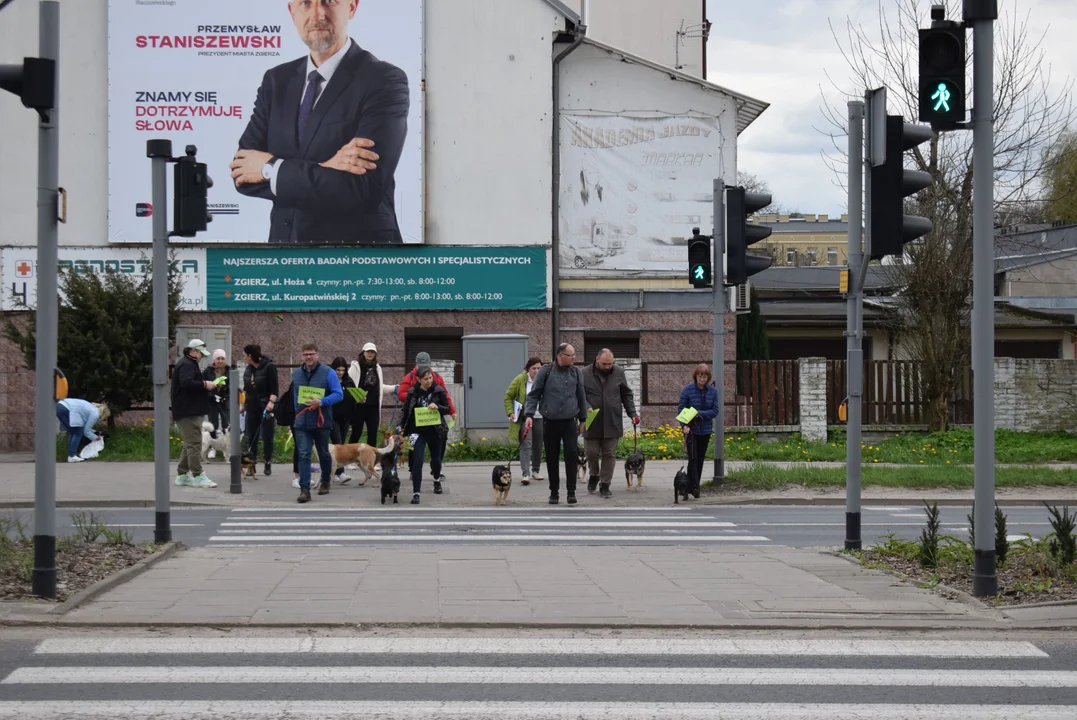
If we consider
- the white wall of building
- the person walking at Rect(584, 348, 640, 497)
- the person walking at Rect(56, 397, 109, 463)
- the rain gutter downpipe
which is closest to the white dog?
the person walking at Rect(56, 397, 109, 463)

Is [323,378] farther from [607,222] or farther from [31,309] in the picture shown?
[607,222]

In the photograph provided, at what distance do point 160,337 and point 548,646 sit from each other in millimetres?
6310

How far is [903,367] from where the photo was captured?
2770cm

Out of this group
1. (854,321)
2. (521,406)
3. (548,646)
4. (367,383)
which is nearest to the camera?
(548,646)

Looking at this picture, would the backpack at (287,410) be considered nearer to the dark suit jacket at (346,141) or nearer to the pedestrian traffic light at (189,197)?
the pedestrian traffic light at (189,197)

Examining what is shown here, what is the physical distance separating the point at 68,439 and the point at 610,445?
1039cm

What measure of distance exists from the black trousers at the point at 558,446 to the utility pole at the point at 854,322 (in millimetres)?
5392

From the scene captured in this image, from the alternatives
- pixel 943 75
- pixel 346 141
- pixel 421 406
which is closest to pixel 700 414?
pixel 421 406

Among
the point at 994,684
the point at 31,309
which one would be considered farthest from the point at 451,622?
the point at 31,309

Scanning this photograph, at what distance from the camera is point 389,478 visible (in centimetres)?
1642

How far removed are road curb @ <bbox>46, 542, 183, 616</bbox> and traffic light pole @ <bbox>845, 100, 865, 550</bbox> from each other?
6045 millimetres

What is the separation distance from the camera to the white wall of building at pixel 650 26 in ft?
138

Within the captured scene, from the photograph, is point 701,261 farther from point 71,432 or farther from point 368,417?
point 71,432

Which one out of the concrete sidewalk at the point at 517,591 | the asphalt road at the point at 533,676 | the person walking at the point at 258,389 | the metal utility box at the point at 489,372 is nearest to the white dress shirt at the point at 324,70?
the metal utility box at the point at 489,372
